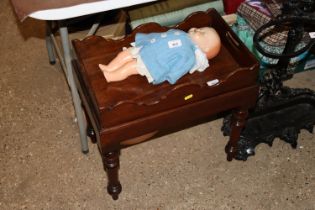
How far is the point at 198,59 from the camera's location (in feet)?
4.43

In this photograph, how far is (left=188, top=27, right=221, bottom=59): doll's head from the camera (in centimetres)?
138

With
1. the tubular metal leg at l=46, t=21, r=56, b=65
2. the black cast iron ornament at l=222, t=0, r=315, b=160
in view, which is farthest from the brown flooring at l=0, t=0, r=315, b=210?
the tubular metal leg at l=46, t=21, r=56, b=65

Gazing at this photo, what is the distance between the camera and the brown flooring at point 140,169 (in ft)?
5.32

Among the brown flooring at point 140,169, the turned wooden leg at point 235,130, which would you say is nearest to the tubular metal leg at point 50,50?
the brown flooring at point 140,169

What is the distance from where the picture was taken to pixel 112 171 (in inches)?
57.6

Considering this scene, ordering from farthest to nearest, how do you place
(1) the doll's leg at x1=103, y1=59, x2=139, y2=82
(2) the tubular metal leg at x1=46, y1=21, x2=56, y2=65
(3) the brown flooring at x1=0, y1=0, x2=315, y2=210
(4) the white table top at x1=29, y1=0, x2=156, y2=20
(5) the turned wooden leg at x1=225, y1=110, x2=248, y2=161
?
(2) the tubular metal leg at x1=46, y1=21, x2=56, y2=65 → (3) the brown flooring at x1=0, y1=0, x2=315, y2=210 → (5) the turned wooden leg at x1=225, y1=110, x2=248, y2=161 → (1) the doll's leg at x1=103, y1=59, x2=139, y2=82 → (4) the white table top at x1=29, y1=0, x2=156, y2=20

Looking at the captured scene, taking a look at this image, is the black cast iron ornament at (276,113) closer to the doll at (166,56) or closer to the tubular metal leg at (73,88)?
the doll at (166,56)

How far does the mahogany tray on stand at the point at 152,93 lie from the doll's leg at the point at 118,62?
32 millimetres

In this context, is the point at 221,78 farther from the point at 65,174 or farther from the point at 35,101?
the point at 35,101

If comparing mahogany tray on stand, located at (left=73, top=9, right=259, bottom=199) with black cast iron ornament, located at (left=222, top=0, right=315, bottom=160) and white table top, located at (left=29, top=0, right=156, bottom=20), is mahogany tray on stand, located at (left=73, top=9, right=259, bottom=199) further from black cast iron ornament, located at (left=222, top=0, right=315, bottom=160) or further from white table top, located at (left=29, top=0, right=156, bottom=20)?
black cast iron ornament, located at (left=222, top=0, right=315, bottom=160)

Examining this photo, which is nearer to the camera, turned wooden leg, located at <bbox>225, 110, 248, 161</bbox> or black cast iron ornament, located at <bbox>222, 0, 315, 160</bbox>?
turned wooden leg, located at <bbox>225, 110, 248, 161</bbox>

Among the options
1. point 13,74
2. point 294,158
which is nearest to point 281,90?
point 294,158

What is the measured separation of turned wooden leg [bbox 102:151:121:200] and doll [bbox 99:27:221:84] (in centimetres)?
25

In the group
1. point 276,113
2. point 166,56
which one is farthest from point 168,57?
point 276,113
